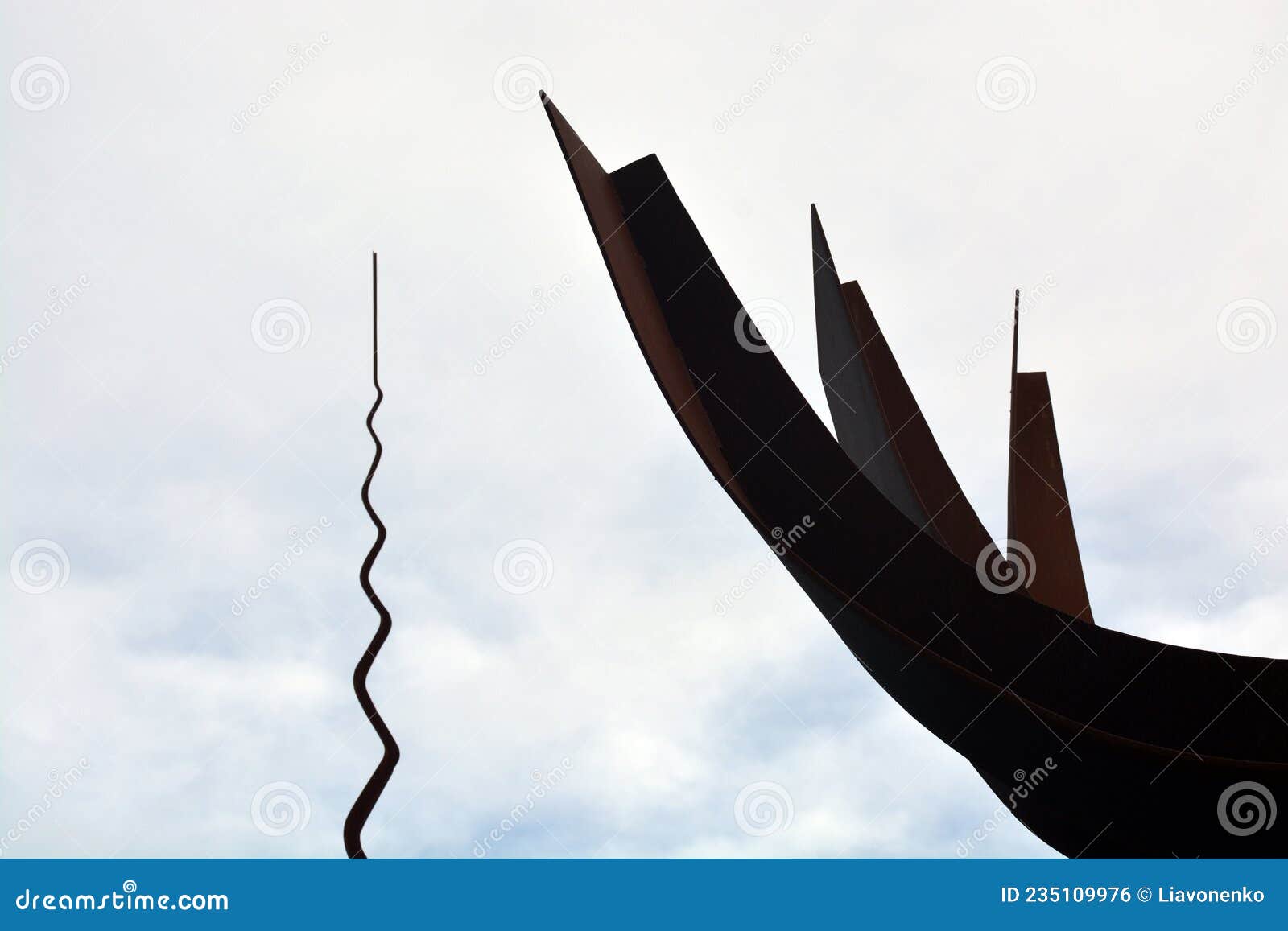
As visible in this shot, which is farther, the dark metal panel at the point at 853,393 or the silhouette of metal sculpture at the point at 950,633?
the dark metal panel at the point at 853,393

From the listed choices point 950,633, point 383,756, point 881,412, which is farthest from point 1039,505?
point 383,756

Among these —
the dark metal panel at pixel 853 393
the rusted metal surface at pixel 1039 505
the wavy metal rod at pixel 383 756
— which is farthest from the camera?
the rusted metal surface at pixel 1039 505

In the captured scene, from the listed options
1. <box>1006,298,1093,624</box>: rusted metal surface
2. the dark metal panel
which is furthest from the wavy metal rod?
<box>1006,298,1093,624</box>: rusted metal surface

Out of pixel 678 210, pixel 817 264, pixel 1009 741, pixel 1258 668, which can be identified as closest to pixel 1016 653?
pixel 1009 741

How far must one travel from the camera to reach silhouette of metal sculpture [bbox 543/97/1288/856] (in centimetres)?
663

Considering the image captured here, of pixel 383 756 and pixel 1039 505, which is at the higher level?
pixel 1039 505

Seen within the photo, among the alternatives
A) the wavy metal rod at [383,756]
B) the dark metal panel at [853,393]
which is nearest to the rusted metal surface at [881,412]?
the dark metal panel at [853,393]

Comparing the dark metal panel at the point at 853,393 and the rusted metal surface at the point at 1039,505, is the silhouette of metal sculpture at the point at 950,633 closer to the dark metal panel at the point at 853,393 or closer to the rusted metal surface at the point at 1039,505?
the dark metal panel at the point at 853,393

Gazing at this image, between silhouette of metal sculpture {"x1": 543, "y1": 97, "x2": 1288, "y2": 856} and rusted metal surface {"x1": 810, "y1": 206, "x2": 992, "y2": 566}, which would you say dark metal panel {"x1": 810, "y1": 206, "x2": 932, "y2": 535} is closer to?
rusted metal surface {"x1": 810, "y1": 206, "x2": 992, "y2": 566}

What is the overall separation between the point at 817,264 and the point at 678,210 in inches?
114

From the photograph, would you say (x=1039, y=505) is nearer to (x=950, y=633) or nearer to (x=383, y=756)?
(x=950, y=633)

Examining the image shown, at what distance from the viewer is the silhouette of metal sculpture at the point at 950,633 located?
663 centimetres

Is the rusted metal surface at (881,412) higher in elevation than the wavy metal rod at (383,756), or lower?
higher

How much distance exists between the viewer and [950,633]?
688 cm
